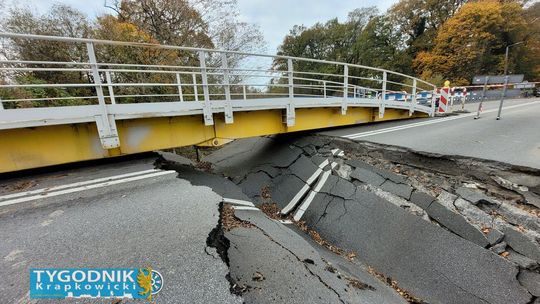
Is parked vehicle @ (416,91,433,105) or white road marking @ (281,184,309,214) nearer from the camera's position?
white road marking @ (281,184,309,214)

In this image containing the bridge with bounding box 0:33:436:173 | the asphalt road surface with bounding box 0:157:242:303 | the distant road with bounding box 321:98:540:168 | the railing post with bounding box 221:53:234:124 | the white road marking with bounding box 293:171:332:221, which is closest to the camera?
the asphalt road surface with bounding box 0:157:242:303

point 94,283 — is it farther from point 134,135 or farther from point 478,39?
point 478,39

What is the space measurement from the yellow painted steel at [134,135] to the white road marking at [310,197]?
2.01 meters

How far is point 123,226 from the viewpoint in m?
2.68

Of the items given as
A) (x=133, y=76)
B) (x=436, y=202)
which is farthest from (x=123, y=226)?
(x=133, y=76)

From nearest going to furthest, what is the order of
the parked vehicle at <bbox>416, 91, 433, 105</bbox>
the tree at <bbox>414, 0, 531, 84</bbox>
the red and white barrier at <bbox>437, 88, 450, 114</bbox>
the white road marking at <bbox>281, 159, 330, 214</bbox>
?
the white road marking at <bbox>281, 159, 330, 214</bbox>
the red and white barrier at <bbox>437, 88, 450, 114</bbox>
the parked vehicle at <bbox>416, 91, 433, 105</bbox>
the tree at <bbox>414, 0, 531, 84</bbox>

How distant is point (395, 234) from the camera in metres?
3.70

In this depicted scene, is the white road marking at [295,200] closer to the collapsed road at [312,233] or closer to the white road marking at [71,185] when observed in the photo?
the collapsed road at [312,233]

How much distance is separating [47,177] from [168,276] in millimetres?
3889

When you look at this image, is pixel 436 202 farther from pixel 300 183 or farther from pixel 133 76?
pixel 133 76

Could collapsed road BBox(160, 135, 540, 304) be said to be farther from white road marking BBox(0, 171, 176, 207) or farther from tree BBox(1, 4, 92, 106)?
tree BBox(1, 4, 92, 106)

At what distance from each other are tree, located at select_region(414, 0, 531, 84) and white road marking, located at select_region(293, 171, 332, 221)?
1261 inches

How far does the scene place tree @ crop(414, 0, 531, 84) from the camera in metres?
25.6

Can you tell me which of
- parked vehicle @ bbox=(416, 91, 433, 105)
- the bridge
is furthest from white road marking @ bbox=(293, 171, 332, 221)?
parked vehicle @ bbox=(416, 91, 433, 105)
